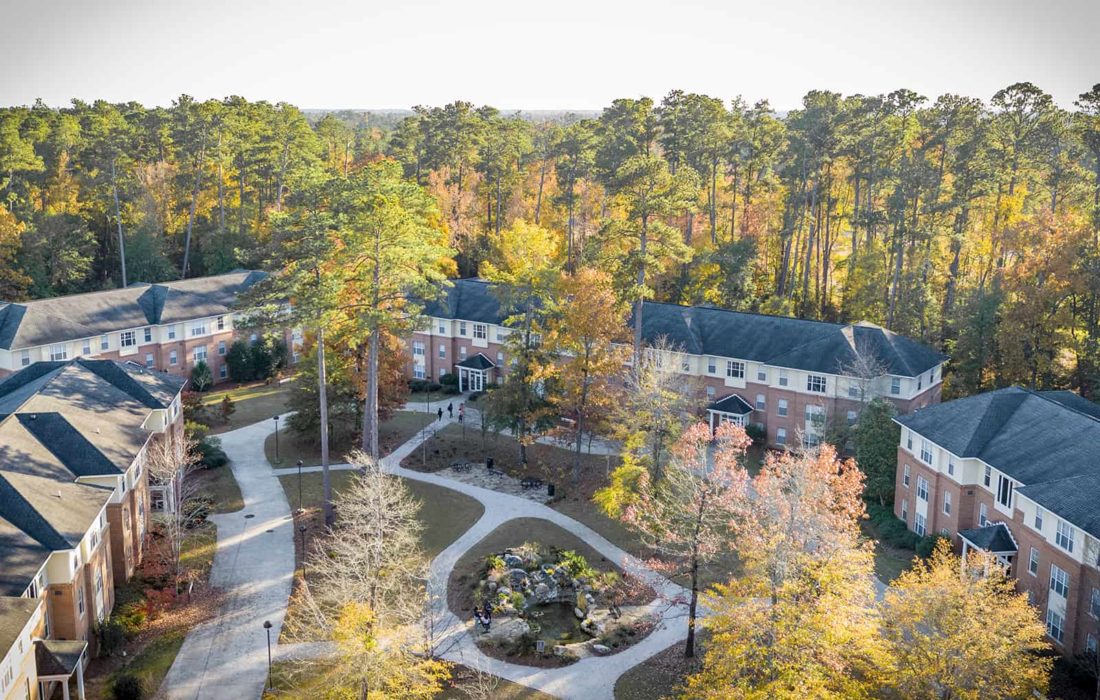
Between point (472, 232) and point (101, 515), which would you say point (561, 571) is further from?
point (472, 232)

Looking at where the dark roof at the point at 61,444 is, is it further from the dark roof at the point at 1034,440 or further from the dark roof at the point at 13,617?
the dark roof at the point at 1034,440

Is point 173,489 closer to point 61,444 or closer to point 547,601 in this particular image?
point 61,444

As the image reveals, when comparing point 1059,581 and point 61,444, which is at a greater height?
point 61,444

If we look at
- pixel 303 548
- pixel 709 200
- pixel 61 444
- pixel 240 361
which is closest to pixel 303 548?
pixel 303 548

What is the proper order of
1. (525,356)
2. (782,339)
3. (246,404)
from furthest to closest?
(246,404), (782,339), (525,356)

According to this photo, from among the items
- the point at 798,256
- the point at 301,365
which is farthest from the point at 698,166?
the point at 301,365

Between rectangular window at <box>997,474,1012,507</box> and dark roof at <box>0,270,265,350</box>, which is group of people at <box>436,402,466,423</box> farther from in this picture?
rectangular window at <box>997,474,1012,507</box>

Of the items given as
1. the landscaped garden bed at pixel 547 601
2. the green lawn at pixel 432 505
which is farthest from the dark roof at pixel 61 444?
the landscaped garden bed at pixel 547 601

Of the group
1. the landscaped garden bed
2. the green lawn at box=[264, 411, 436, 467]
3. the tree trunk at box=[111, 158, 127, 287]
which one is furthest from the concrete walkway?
the tree trunk at box=[111, 158, 127, 287]
